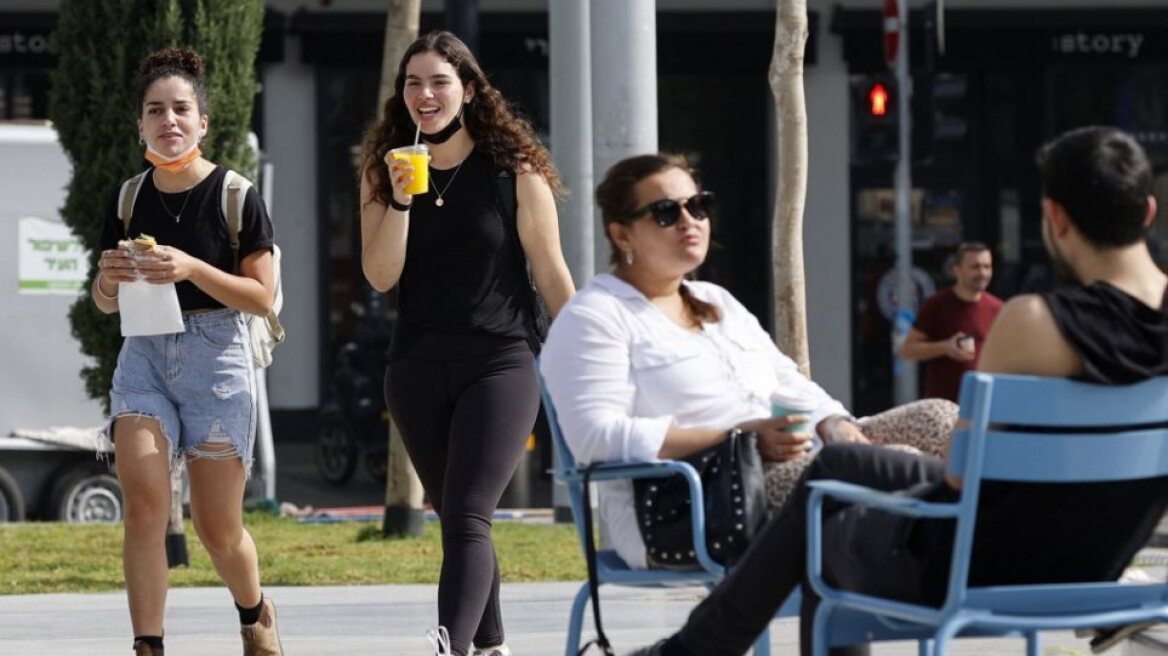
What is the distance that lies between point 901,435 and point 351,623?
3556 mm

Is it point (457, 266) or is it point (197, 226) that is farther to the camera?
point (197, 226)

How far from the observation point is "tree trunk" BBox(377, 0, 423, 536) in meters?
11.5

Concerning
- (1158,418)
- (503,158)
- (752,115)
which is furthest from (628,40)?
(752,115)

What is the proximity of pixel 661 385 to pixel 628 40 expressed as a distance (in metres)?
5.52

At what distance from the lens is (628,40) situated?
414 inches

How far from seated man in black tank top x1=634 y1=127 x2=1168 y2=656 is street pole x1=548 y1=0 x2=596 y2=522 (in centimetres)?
773

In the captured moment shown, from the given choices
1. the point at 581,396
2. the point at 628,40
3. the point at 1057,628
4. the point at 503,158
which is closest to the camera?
the point at 1057,628

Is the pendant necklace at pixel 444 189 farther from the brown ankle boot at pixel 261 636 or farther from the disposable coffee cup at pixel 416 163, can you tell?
the brown ankle boot at pixel 261 636

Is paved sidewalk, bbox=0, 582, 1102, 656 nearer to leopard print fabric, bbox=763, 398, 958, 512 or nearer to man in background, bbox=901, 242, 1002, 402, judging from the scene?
leopard print fabric, bbox=763, 398, 958, 512

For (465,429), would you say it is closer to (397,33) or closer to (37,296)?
(397,33)

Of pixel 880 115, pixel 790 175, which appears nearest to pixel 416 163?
pixel 790 175

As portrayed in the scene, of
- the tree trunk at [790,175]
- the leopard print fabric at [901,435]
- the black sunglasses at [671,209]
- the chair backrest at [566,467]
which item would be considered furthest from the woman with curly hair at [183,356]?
the tree trunk at [790,175]

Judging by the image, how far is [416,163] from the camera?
18.9ft

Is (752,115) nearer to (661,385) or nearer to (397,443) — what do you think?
(397,443)
